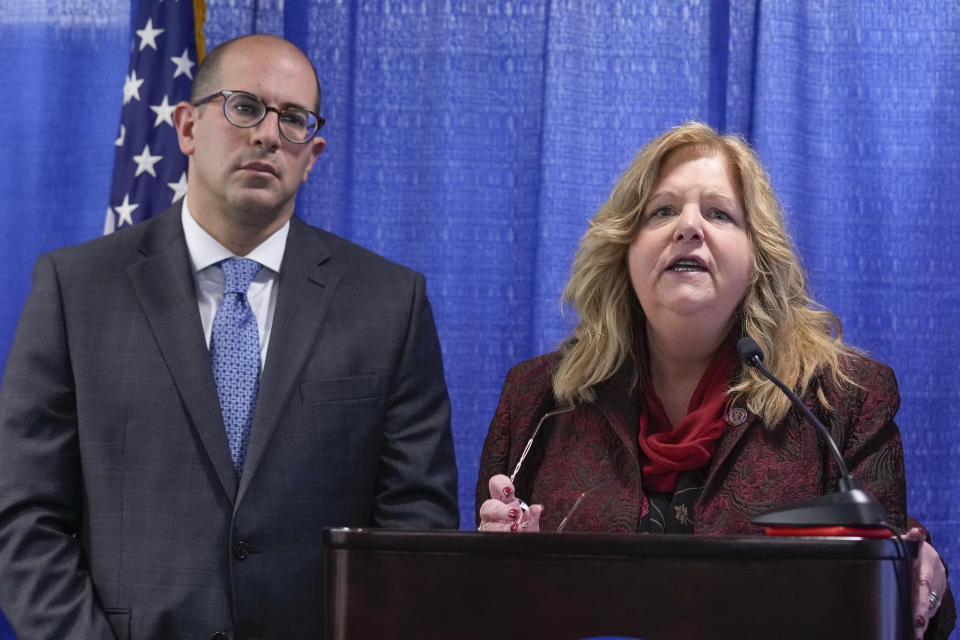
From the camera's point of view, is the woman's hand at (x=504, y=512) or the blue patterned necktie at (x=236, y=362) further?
the blue patterned necktie at (x=236, y=362)

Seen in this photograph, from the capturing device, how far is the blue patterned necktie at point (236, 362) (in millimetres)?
1920

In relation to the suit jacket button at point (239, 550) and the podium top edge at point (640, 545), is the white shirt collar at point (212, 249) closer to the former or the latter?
the suit jacket button at point (239, 550)

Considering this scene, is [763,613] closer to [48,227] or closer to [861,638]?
[861,638]

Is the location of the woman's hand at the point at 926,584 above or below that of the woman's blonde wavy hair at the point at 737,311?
below

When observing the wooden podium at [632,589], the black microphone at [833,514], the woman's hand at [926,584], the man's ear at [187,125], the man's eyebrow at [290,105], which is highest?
the man's eyebrow at [290,105]

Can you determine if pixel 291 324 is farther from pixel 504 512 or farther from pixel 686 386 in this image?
pixel 686 386

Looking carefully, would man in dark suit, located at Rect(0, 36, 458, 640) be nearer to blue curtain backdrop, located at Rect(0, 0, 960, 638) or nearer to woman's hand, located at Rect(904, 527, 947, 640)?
blue curtain backdrop, located at Rect(0, 0, 960, 638)

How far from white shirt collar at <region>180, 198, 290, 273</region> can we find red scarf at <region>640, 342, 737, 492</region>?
2.44ft

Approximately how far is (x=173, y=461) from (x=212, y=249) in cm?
41

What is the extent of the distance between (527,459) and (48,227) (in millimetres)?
1489

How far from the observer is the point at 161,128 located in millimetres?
2629

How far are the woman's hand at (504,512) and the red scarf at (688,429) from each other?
0.84 ft

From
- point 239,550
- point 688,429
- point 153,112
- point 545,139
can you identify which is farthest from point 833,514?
point 153,112

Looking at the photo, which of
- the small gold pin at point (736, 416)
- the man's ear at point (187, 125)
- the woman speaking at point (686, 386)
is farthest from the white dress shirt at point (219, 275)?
the small gold pin at point (736, 416)
